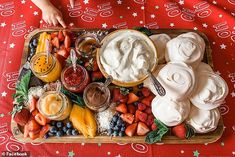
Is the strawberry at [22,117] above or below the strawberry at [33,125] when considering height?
above

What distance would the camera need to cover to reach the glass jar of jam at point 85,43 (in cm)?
115

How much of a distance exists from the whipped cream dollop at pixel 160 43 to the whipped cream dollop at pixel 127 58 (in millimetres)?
41

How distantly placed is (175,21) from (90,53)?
0.41 meters

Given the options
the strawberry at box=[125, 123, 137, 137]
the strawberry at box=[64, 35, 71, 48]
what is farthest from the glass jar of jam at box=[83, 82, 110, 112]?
the strawberry at box=[64, 35, 71, 48]

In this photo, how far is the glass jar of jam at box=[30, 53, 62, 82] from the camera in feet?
3.64

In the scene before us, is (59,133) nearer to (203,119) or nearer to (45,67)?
(45,67)

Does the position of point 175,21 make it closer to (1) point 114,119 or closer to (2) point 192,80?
(2) point 192,80

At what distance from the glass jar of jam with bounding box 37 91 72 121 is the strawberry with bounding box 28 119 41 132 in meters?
0.05

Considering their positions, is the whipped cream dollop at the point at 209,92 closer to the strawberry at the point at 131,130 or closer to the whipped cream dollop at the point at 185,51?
the whipped cream dollop at the point at 185,51

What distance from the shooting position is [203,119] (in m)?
1.04

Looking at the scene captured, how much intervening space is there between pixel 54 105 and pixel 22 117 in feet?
0.40

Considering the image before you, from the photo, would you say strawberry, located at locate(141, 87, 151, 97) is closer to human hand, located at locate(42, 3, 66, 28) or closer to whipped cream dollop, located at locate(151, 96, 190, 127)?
whipped cream dollop, located at locate(151, 96, 190, 127)

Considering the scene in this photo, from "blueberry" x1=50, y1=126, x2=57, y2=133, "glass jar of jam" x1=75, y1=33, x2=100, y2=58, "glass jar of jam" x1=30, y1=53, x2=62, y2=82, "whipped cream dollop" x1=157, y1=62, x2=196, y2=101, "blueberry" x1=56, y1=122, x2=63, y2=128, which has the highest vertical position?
"glass jar of jam" x1=75, y1=33, x2=100, y2=58

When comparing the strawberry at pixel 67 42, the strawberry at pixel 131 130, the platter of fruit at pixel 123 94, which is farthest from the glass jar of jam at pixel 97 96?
the strawberry at pixel 67 42
